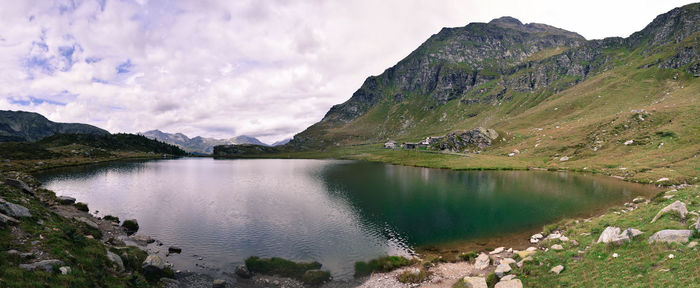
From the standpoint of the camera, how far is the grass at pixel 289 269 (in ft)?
92.8

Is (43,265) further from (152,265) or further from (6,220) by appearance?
(152,265)

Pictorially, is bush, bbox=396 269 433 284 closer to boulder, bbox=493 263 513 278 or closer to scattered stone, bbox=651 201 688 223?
boulder, bbox=493 263 513 278

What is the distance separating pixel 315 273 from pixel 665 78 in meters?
276

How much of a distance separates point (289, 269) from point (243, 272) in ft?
16.4

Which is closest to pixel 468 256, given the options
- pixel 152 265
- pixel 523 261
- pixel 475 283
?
pixel 523 261

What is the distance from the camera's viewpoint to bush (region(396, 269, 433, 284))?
88.2 feet

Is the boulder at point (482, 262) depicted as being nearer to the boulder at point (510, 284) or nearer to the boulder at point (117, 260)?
the boulder at point (510, 284)

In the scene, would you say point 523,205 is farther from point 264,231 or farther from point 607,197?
point 264,231

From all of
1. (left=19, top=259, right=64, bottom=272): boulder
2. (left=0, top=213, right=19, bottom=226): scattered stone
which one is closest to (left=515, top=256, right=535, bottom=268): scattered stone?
(left=19, top=259, right=64, bottom=272): boulder

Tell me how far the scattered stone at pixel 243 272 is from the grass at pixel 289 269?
0.96m

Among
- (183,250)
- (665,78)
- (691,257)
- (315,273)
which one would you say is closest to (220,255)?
(183,250)

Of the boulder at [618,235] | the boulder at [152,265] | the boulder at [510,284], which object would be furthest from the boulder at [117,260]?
the boulder at [618,235]

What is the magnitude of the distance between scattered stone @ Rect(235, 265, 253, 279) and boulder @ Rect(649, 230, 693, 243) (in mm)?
35166

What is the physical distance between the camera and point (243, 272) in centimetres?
2922
